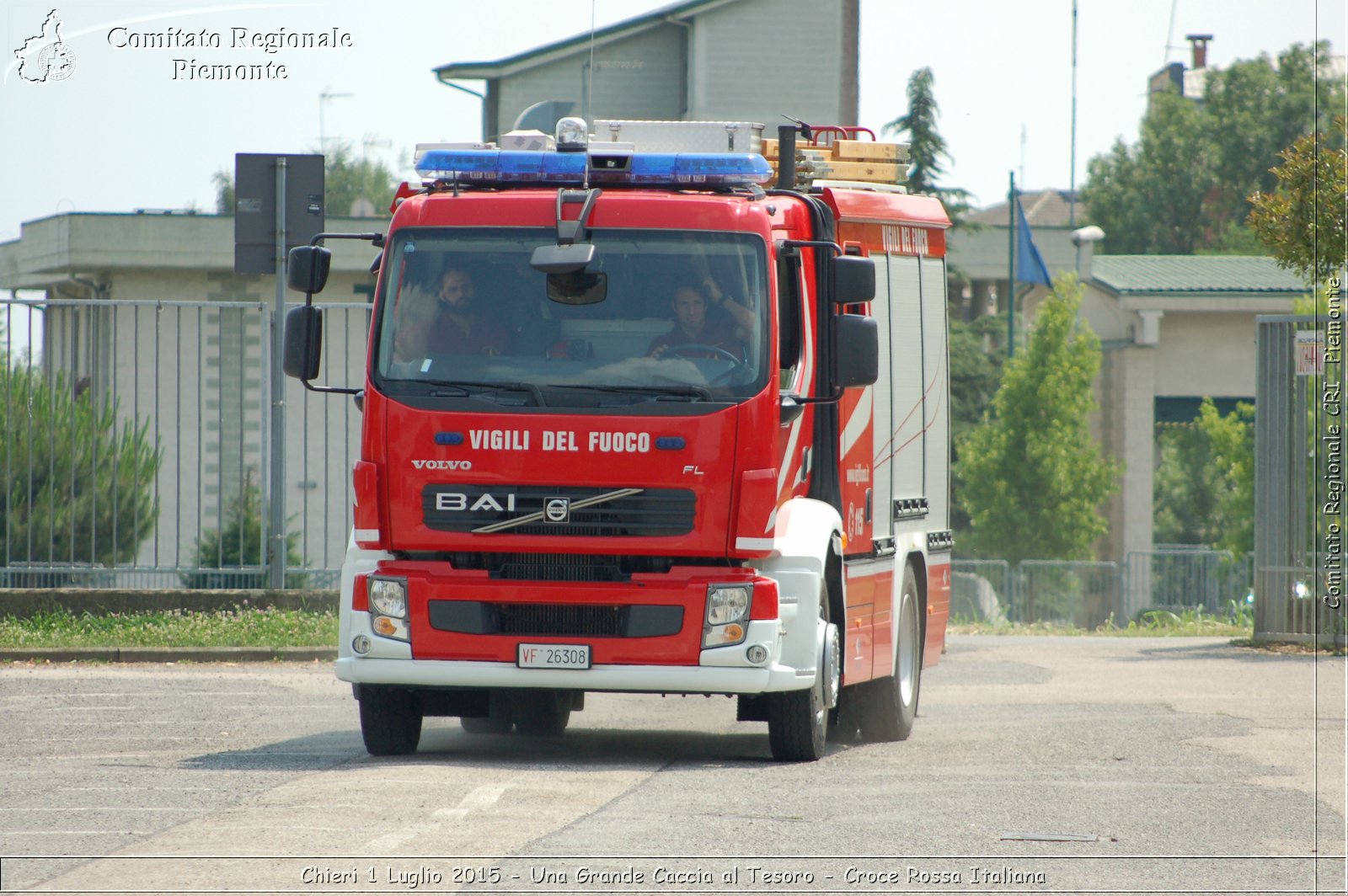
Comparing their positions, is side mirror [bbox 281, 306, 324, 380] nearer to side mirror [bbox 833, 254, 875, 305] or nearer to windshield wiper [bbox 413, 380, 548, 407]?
windshield wiper [bbox 413, 380, 548, 407]

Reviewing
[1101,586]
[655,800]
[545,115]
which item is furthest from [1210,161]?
[655,800]

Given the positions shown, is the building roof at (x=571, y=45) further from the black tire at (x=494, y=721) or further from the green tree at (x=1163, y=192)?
the green tree at (x=1163, y=192)

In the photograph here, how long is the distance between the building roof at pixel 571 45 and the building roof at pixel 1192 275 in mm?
13061

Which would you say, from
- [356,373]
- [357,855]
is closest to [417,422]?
[357,855]

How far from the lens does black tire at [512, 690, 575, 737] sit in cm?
1120

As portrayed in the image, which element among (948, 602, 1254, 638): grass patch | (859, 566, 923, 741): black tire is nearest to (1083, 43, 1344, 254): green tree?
(948, 602, 1254, 638): grass patch

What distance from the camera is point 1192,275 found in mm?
51062

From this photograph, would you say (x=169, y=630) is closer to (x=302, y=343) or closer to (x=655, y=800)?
(x=302, y=343)

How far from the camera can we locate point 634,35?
4456 cm

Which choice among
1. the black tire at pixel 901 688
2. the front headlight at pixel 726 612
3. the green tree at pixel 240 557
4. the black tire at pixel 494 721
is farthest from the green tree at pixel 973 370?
the front headlight at pixel 726 612

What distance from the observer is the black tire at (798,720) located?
9891mm

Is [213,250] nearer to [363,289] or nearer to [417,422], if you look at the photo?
[363,289]

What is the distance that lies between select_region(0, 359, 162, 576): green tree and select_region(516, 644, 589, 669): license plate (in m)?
7.79

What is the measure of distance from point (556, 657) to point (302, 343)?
2187mm
